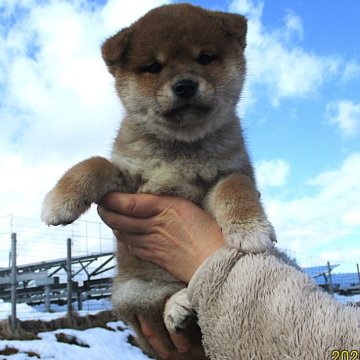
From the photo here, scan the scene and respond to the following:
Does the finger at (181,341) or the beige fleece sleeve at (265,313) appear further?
the finger at (181,341)

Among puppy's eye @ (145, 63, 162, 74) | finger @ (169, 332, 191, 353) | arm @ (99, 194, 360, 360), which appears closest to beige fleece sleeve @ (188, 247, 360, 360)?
arm @ (99, 194, 360, 360)

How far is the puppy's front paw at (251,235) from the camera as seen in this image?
2150 millimetres

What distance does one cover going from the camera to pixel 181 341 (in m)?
2.35

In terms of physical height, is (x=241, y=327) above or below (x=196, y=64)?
below

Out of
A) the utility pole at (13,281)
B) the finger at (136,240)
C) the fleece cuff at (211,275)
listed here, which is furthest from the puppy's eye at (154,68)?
the utility pole at (13,281)

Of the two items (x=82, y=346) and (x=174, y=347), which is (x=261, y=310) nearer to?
(x=174, y=347)

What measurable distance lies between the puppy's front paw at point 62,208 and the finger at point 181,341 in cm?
77

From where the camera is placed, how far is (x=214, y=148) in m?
2.65

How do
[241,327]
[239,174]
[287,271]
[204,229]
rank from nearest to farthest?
[241,327], [287,271], [204,229], [239,174]

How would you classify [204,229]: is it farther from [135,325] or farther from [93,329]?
[93,329]

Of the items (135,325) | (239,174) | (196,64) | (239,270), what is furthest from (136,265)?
(196,64)

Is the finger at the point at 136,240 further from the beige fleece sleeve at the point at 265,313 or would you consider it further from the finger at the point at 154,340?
the beige fleece sleeve at the point at 265,313

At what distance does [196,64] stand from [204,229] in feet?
3.05

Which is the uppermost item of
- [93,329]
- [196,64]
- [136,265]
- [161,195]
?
[196,64]
